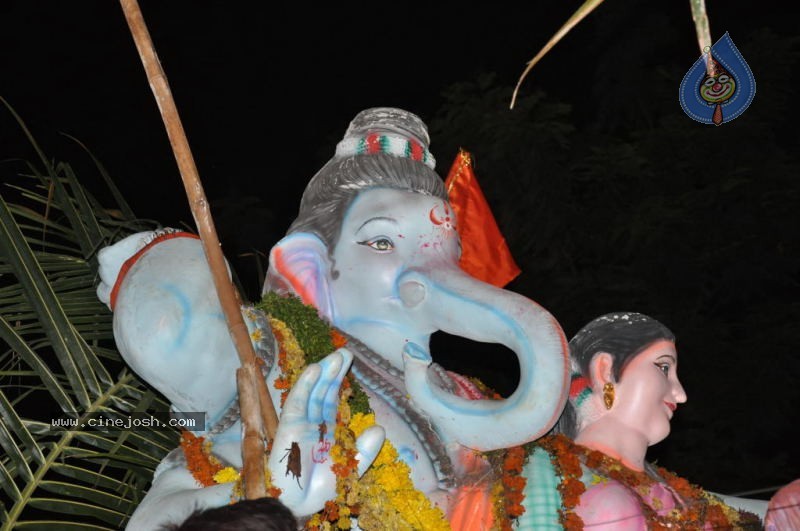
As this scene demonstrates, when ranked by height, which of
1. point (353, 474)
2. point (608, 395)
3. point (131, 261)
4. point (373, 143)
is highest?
point (373, 143)

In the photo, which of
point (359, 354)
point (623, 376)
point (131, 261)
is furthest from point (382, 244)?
point (623, 376)

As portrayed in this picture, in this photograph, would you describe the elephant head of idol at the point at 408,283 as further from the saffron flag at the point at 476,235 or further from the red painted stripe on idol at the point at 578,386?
the red painted stripe on idol at the point at 578,386

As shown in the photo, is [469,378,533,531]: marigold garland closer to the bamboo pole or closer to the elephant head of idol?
the elephant head of idol

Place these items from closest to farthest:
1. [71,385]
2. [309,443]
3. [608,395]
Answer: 1. [309,443]
2. [608,395]
3. [71,385]

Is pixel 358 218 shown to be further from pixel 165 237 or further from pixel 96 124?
pixel 96 124

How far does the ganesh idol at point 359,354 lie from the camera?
2.53 m

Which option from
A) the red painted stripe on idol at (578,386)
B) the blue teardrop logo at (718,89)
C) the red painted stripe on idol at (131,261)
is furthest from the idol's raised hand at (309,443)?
the blue teardrop logo at (718,89)

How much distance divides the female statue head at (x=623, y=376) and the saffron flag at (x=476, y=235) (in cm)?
38

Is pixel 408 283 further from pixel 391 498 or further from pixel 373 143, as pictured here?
pixel 391 498

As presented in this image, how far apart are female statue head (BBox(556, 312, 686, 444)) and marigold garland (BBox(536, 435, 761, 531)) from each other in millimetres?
130

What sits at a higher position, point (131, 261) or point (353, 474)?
point (131, 261)

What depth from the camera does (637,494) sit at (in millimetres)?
3033

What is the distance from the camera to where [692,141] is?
800cm

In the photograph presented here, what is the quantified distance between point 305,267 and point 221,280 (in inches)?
25.2
